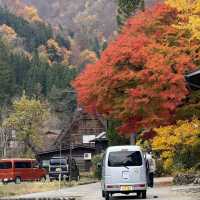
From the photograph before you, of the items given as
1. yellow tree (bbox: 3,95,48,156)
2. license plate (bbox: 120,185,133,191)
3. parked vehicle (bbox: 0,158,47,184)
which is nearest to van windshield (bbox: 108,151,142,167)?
license plate (bbox: 120,185,133,191)

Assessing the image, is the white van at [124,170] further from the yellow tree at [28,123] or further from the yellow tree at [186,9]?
the yellow tree at [28,123]

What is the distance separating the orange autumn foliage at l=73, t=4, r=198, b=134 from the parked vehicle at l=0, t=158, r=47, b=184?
A: 15290mm

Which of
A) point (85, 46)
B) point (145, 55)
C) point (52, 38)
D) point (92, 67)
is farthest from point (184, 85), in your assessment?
point (85, 46)

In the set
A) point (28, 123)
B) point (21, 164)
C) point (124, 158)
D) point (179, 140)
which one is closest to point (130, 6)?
point (21, 164)

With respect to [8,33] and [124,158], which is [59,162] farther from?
[8,33]

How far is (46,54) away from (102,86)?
11301cm

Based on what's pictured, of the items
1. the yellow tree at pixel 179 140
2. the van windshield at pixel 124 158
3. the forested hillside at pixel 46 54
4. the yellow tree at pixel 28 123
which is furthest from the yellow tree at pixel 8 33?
the van windshield at pixel 124 158

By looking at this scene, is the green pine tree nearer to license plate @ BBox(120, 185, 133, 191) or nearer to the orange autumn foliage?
the orange autumn foliage

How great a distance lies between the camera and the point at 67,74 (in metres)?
110

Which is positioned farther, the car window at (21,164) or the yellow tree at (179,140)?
the car window at (21,164)

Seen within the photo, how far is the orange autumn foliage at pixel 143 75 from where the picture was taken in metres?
29.5

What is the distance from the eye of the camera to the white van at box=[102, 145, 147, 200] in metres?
21.5

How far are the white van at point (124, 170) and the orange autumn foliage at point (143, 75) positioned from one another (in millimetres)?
7857

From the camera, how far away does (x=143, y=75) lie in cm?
3012
